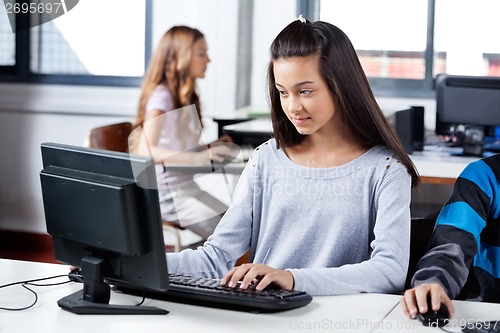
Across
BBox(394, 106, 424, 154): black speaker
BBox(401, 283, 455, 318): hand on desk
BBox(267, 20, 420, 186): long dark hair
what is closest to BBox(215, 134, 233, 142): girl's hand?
BBox(394, 106, 424, 154): black speaker

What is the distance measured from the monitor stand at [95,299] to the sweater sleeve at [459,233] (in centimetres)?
55

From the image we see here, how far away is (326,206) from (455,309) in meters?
0.43

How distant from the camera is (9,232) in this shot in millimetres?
5016

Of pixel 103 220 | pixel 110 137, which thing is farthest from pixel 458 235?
pixel 110 137

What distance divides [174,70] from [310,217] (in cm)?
204

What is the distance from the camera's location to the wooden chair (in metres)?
3.31

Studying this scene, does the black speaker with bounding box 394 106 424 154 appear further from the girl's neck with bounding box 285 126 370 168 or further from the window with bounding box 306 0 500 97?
the girl's neck with bounding box 285 126 370 168

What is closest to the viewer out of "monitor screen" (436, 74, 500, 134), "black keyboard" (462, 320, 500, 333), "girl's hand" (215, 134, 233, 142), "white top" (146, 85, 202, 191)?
"black keyboard" (462, 320, 500, 333)

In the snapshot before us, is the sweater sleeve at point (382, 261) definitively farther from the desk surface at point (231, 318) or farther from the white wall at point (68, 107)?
the white wall at point (68, 107)

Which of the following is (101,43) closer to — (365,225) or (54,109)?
(54,109)

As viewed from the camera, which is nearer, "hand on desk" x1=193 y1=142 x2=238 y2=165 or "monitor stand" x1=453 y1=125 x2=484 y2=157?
"hand on desk" x1=193 y1=142 x2=238 y2=165

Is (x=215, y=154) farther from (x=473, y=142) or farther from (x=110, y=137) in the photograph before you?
(x=473, y=142)

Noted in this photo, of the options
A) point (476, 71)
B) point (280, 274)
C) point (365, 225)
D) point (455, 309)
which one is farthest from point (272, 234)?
point (476, 71)

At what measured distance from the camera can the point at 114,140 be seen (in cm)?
343
